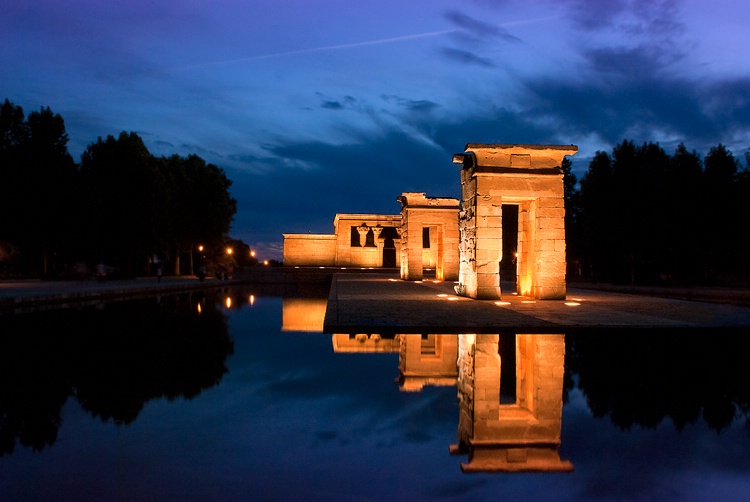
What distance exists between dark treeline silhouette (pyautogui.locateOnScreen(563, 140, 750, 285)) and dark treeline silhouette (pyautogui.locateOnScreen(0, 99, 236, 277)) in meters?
29.2

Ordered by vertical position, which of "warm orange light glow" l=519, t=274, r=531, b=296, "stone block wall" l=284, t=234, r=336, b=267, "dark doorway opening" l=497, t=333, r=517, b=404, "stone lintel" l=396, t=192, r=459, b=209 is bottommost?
"dark doorway opening" l=497, t=333, r=517, b=404

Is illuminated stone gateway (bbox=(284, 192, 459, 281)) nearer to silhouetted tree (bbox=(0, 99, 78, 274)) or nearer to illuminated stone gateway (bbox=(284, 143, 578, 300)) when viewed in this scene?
silhouetted tree (bbox=(0, 99, 78, 274))

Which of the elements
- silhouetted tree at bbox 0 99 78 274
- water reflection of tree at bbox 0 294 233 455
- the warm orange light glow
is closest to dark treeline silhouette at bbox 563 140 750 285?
the warm orange light glow

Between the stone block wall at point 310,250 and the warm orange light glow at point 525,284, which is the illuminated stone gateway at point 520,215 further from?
the stone block wall at point 310,250

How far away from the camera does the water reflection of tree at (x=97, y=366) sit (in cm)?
492

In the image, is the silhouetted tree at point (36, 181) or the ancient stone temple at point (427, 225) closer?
the ancient stone temple at point (427, 225)

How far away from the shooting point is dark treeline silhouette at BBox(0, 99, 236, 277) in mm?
32438

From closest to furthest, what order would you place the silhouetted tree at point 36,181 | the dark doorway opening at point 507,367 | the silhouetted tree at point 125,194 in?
the dark doorway opening at point 507,367, the silhouetted tree at point 36,181, the silhouetted tree at point 125,194

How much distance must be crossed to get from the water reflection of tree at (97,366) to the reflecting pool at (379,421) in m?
0.03

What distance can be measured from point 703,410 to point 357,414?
10.4ft

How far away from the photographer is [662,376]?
6.42 metres

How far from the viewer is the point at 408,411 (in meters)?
5.08

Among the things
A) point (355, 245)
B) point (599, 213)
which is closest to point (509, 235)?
point (599, 213)

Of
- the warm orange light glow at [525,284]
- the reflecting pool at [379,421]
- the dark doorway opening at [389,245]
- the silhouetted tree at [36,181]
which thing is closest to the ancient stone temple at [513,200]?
the warm orange light glow at [525,284]
